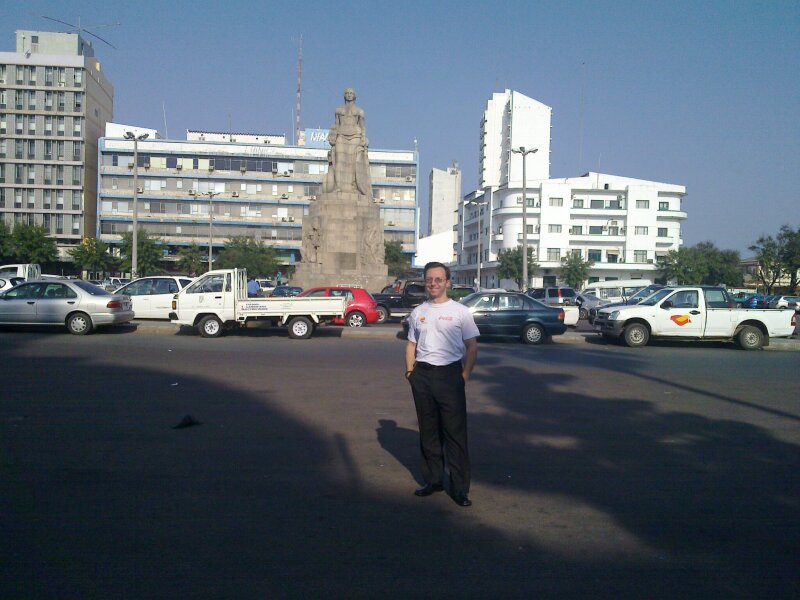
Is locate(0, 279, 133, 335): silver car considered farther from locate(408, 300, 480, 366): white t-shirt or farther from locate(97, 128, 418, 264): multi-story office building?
locate(97, 128, 418, 264): multi-story office building

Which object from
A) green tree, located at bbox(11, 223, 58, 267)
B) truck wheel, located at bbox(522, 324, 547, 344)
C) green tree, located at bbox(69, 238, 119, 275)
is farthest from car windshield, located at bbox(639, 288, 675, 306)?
green tree, located at bbox(11, 223, 58, 267)

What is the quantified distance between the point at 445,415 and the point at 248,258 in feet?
180

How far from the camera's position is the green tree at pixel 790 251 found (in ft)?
171

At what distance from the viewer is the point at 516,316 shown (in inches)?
706

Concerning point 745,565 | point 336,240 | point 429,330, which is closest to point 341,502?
point 429,330

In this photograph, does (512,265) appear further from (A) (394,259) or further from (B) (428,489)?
(B) (428,489)

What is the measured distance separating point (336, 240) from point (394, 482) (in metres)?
28.1

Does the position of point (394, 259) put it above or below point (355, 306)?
above

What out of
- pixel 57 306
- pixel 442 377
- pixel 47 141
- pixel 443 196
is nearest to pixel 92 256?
pixel 47 141

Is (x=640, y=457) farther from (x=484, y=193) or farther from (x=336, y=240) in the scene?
(x=484, y=193)

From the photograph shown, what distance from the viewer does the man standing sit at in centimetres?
499

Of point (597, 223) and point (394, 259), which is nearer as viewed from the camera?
point (394, 259)

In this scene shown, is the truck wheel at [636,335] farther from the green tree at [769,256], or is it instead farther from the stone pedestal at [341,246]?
the green tree at [769,256]

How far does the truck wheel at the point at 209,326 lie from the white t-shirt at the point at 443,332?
1391 centimetres
